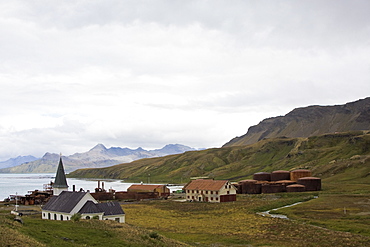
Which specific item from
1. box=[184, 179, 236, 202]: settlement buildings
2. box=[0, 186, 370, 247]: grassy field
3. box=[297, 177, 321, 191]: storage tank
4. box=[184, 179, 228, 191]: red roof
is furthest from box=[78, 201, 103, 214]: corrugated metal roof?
box=[297, 177, 321, 191]: storage tank

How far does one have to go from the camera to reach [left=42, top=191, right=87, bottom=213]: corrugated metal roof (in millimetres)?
51969

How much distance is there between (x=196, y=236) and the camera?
48.4 m

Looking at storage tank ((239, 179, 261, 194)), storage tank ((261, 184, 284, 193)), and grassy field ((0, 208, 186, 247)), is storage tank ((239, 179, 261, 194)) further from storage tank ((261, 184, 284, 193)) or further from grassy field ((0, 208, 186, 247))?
grassy field ((0, 208, 186, 247))

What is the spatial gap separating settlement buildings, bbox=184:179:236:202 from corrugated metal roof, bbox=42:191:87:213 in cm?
5210

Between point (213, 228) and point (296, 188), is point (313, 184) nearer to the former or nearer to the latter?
point (296, 188)

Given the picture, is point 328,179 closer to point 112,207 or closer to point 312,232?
point 312,232

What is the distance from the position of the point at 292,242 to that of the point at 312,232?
728cm

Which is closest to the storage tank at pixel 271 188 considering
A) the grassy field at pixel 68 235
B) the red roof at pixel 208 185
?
the red roof at pixel 208 185

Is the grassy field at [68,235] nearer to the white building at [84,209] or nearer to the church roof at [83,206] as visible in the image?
the white building at [84,209]

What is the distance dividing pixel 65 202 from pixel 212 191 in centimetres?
5458

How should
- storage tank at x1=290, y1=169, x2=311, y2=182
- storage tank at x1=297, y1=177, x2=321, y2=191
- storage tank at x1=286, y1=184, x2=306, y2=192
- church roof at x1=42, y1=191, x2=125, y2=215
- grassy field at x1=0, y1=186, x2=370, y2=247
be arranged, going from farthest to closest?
storage tank at x1=290, y1=169, x2=311, y2=182, storage tank at x1=297, y1=177, x2=321, y2=191, storage tank at x1=286, y1=184, x2=306, y2=192, church roof at x1=42, y1=191, x2=125, y2=215, grassy field at x1=0, y1=186, x2=370, y2=247

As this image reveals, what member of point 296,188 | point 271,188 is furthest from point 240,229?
point 296,188

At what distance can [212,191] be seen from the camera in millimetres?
102438

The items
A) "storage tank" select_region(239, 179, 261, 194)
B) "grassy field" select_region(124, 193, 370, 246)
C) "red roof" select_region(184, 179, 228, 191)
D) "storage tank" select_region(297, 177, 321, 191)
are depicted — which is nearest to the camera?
"grassy field" select_region(124, 193, 370, 246)
